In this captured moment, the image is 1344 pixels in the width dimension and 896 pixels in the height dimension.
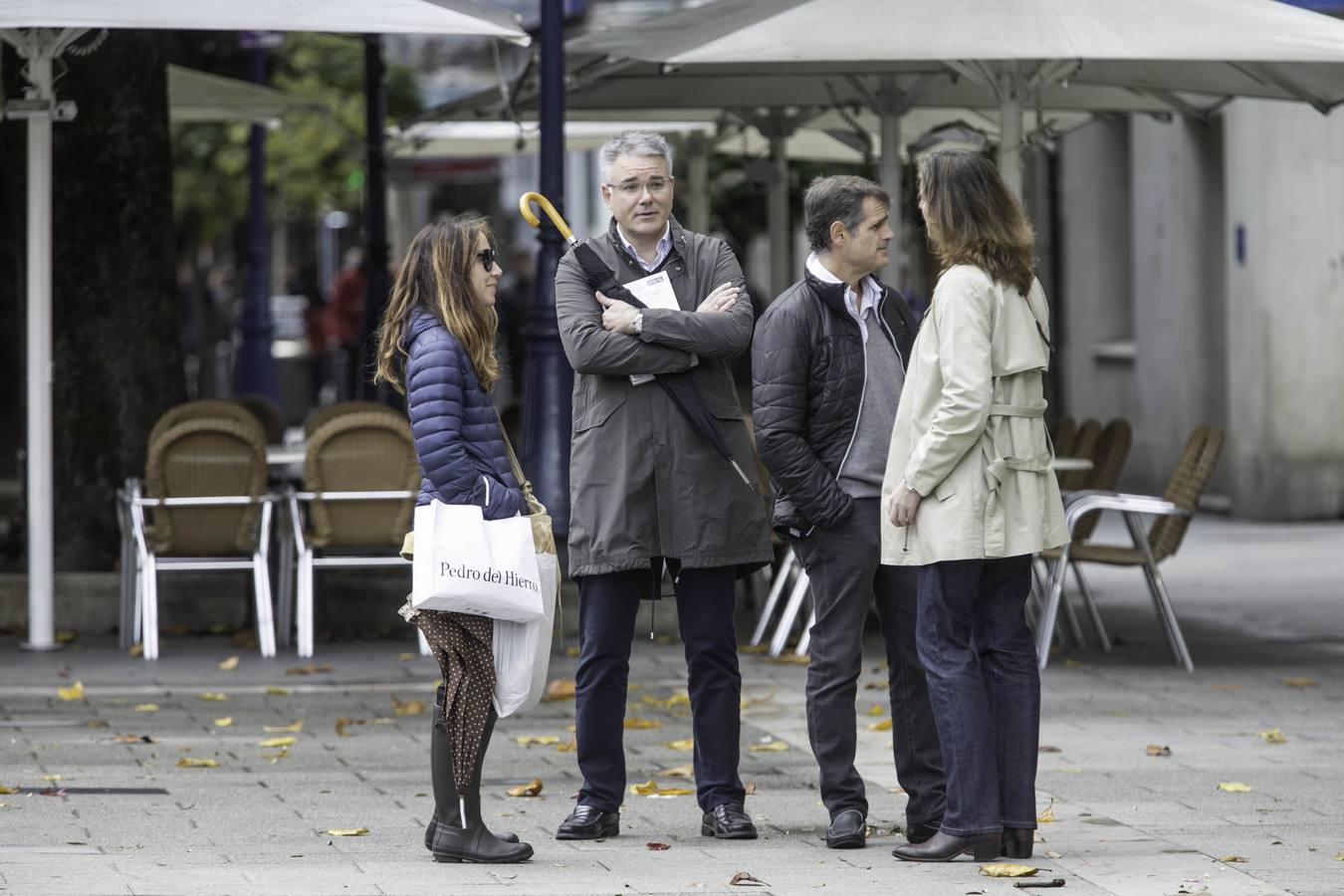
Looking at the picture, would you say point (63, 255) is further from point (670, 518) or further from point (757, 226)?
point (757, 226)

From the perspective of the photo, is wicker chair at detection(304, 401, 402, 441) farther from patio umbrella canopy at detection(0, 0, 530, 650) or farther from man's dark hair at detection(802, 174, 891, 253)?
man's dark hair at detection(802, 174, 891, 253)

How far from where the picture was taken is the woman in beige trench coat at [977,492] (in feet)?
19.3

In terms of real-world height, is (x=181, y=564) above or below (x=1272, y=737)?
above

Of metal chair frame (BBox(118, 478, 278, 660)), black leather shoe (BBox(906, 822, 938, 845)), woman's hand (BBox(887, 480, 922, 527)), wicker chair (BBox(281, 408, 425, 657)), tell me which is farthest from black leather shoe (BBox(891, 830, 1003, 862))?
metal chair frame (BBox(118, 478, 278, 660))

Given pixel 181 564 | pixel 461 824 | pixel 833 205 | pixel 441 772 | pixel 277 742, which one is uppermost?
pixel 833 205

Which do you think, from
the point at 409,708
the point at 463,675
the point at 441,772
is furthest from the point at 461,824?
the point at 409,708

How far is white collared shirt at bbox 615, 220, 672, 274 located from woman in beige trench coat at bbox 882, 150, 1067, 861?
0.81m

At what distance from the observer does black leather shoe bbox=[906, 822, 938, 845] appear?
6.30 meters

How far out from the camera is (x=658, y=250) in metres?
6.48

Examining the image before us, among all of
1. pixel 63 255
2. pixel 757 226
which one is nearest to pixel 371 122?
pixel 63 255

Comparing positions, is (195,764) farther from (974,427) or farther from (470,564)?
(974,427)

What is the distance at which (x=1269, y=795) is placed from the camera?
23.5 ft

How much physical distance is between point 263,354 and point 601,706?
53.9ft

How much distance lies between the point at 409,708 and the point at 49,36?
3412mm
